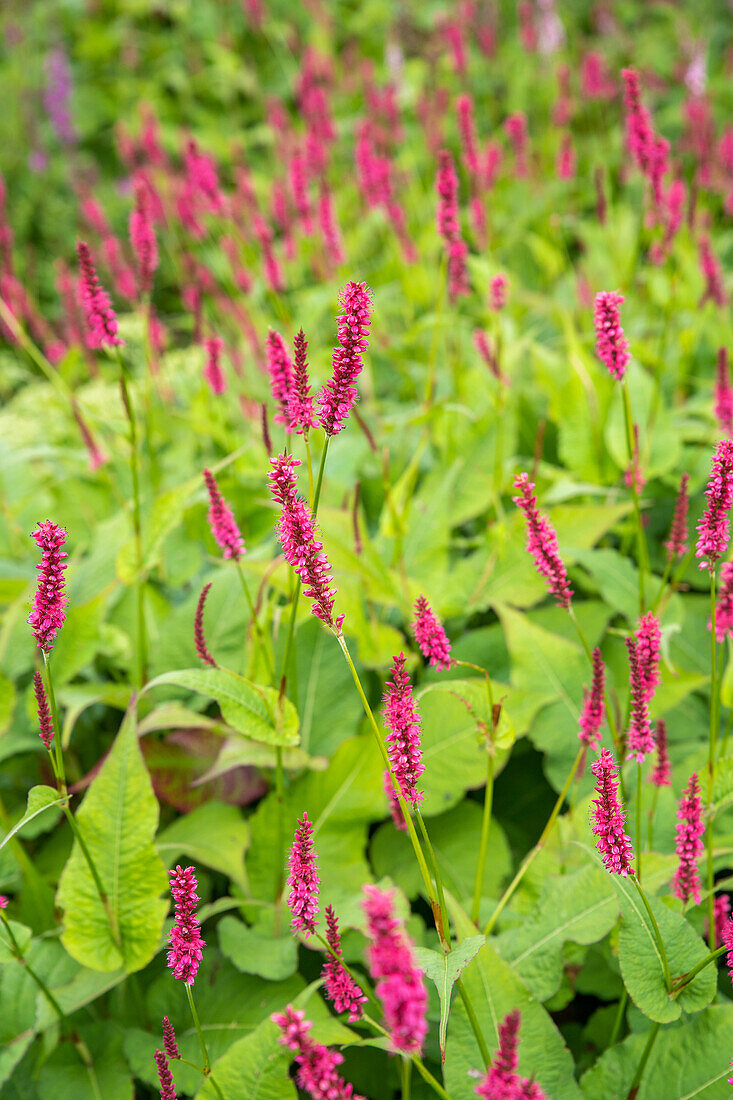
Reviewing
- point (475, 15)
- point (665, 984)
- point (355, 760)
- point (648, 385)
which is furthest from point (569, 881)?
point (475, 15)

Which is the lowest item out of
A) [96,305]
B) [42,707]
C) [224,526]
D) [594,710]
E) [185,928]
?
[185,928]

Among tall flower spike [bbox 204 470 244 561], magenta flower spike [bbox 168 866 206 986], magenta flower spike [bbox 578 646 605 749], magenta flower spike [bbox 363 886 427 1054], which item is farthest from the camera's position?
tall flower spike [bbox 204 470 244 561]

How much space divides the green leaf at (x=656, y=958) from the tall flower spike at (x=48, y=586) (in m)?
0.83

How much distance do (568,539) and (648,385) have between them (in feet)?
2.56

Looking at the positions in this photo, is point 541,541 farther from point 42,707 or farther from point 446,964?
point 42,707

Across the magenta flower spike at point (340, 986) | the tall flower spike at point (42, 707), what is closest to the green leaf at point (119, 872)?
the tall flower spike at point (42, 707)

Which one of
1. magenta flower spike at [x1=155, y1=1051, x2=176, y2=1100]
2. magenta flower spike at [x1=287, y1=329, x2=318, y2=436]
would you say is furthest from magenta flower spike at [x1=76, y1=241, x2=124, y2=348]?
magenta flower spike at [x1=155, y1=1051, x2=176, y2=1100]

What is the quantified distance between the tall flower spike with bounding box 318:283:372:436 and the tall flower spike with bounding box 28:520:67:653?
0.35 metres

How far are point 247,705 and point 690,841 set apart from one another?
2.30ft

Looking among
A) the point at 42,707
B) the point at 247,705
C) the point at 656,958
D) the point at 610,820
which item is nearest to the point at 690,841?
the point at 656,958

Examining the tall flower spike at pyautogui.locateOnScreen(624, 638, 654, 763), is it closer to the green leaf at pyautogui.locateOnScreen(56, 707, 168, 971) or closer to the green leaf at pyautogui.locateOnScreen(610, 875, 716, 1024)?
the green leaf at pyautogui.locateOnScreen(610, 875, 716, 1024)

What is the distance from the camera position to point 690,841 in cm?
120

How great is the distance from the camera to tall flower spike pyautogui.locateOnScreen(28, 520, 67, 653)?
982 millimetres

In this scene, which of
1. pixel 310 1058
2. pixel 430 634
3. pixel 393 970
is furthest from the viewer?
pixel 430 634
